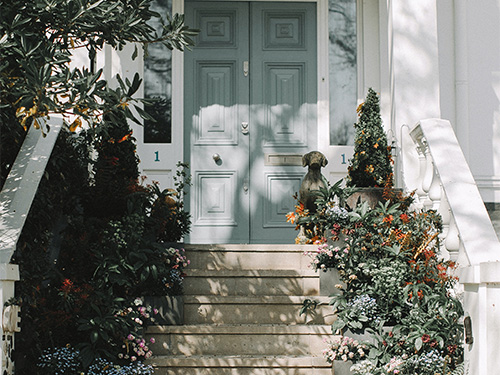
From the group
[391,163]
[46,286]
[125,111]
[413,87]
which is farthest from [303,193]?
[125,111]

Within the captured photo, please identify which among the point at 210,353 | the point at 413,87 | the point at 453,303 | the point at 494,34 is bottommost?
the point at 210,353

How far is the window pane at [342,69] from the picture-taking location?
8.80 meters

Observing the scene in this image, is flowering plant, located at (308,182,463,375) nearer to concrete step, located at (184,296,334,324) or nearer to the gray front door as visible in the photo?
concrete step, located at (184,296,334,324)

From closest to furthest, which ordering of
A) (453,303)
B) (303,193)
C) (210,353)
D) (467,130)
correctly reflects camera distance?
(453,303) < (210,353) < (303,193) < (467,130)

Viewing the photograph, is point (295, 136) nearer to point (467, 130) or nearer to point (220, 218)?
point (220, 218)

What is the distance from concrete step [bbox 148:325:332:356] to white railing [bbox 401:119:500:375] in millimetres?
1217

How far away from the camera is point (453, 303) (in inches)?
216

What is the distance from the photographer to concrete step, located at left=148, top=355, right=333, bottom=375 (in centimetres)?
587

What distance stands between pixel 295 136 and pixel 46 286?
3.57 metres

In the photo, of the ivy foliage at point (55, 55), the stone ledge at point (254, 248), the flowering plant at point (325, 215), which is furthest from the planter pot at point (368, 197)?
the ivy foliage at point (55, 55)

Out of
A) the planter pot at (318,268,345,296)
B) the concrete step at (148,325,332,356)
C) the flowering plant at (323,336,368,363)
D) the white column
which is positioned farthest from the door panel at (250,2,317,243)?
the flowering plant at (323,336,368,363)

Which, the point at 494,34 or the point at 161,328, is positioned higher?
the point at 494,34

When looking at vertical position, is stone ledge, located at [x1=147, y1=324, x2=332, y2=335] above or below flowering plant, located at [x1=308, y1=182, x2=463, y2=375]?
below

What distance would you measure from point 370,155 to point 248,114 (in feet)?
6.04
